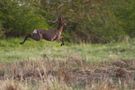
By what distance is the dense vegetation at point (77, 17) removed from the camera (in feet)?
86.7

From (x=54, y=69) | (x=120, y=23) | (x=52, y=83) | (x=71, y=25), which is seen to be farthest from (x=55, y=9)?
(x=52, y=83)

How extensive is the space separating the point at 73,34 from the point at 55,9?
2391 mm

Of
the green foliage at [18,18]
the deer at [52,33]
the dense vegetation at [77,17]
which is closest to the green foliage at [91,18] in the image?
the dense vegetation at [77,17]

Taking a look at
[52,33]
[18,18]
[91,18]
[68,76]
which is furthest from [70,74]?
[91,18]

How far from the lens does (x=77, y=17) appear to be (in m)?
29.1

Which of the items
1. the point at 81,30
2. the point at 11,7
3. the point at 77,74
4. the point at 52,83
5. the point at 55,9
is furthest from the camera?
the point at 81,30

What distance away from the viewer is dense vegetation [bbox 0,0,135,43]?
26438 mm

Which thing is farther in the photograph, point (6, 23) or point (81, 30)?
point (81, 30)

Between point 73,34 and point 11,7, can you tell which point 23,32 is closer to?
point 11,7

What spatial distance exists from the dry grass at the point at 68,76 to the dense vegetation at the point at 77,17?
41.6ft

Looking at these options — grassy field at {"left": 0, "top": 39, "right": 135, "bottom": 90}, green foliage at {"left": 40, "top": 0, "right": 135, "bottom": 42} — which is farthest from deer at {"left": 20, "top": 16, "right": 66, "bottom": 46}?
Answer: green foliage at {"left": 40, "top": 0, "right": 135, "bottom": 42}

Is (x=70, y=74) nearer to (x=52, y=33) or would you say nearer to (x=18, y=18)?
(x=52, y=33)

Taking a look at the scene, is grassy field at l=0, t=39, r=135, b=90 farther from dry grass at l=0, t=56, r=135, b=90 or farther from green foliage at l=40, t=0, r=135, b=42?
green foliage at l=40, t=0, r=135, b=42

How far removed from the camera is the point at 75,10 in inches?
1133
